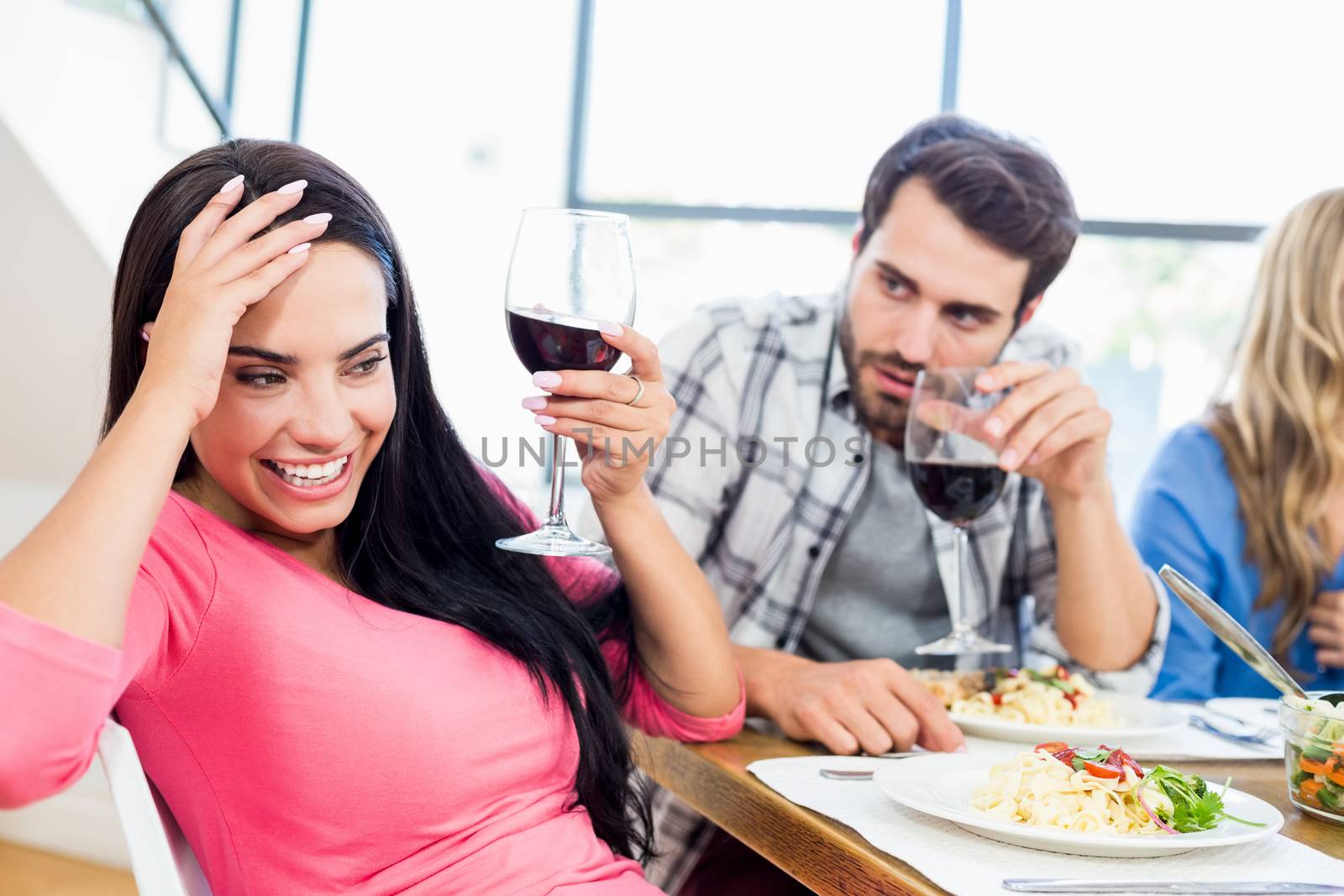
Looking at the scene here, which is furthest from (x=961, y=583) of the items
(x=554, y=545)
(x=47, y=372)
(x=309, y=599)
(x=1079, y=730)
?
(x=47, y=372)

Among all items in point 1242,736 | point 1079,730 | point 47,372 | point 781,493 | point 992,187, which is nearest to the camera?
point 1079,730

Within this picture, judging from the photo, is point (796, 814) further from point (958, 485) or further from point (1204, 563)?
point (1204, 563)

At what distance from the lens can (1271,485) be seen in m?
2.21

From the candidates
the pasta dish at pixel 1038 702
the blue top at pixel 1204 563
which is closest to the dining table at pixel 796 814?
the pasta dish at pixel 1038 702

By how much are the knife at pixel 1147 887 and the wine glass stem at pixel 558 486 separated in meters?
0.52

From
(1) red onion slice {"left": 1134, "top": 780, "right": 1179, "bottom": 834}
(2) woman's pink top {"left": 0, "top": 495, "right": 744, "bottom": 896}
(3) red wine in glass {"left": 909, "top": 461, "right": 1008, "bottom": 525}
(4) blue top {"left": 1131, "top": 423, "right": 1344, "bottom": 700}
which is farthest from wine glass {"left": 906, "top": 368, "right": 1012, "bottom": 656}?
(4) blue top {"left": 1131, "top": 423, "right": 1344, "bottom": 700}

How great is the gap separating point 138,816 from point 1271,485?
6.52 ft

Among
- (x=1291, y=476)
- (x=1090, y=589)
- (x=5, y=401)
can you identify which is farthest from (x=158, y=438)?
(x=5, y=401)

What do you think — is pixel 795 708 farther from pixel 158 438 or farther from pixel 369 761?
pixel 158 438

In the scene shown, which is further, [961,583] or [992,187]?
[992,187]

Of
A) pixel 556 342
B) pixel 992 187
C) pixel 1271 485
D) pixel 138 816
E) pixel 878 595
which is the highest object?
pixel 992 187

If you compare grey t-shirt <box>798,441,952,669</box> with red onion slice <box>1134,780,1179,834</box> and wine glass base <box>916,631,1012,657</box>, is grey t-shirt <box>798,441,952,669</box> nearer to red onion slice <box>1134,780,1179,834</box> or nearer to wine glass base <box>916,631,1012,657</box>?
wine glass base <box>916,631,1012,657</box>

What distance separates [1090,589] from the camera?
1815 mm

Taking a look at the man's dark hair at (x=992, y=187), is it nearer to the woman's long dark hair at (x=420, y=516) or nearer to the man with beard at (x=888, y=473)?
the man with beard at (x=888, y=473)
